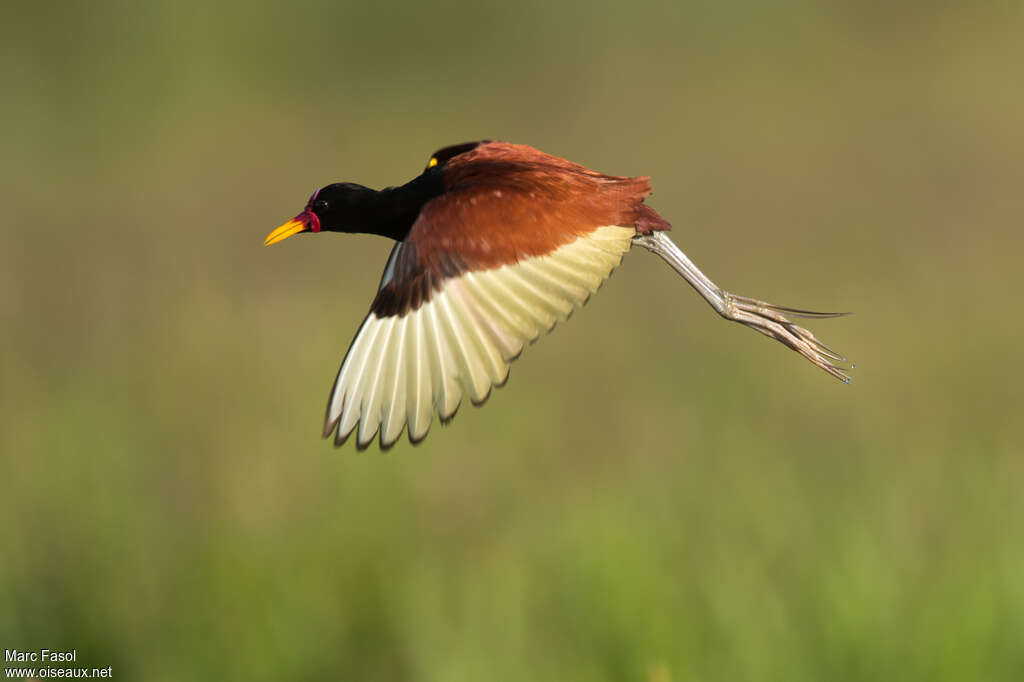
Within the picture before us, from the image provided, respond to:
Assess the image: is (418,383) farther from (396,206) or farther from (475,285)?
(396,206)

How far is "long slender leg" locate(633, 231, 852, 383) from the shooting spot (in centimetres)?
90

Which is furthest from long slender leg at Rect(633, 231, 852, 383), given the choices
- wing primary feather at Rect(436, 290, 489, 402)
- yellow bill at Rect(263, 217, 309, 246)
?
yellow bill at Rect(263, 217, 309, 246)

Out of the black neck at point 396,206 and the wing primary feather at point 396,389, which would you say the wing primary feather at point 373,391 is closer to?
the wing primary feather at point 396,389

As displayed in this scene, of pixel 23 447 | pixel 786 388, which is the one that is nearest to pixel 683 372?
pixel 786 388

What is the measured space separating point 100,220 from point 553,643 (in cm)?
352

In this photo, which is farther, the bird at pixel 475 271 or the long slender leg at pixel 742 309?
the long slender leg at pixel 742 309

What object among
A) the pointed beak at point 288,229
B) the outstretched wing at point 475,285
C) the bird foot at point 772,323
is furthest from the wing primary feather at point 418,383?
the bird foot at point 772,323

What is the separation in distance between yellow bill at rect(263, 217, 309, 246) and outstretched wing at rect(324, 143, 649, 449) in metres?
0.08

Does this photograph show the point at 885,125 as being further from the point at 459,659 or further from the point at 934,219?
the point at 459,659

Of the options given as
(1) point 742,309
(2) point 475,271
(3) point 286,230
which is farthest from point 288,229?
(1) point 742,309

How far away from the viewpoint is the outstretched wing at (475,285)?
78cm

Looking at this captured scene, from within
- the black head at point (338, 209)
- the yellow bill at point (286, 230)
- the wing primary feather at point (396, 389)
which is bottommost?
the wing primary feather at point (396, 389)

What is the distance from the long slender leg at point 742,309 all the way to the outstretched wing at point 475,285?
0.10 feet

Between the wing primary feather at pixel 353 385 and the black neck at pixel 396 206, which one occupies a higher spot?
the black neck at pixel 396 206
